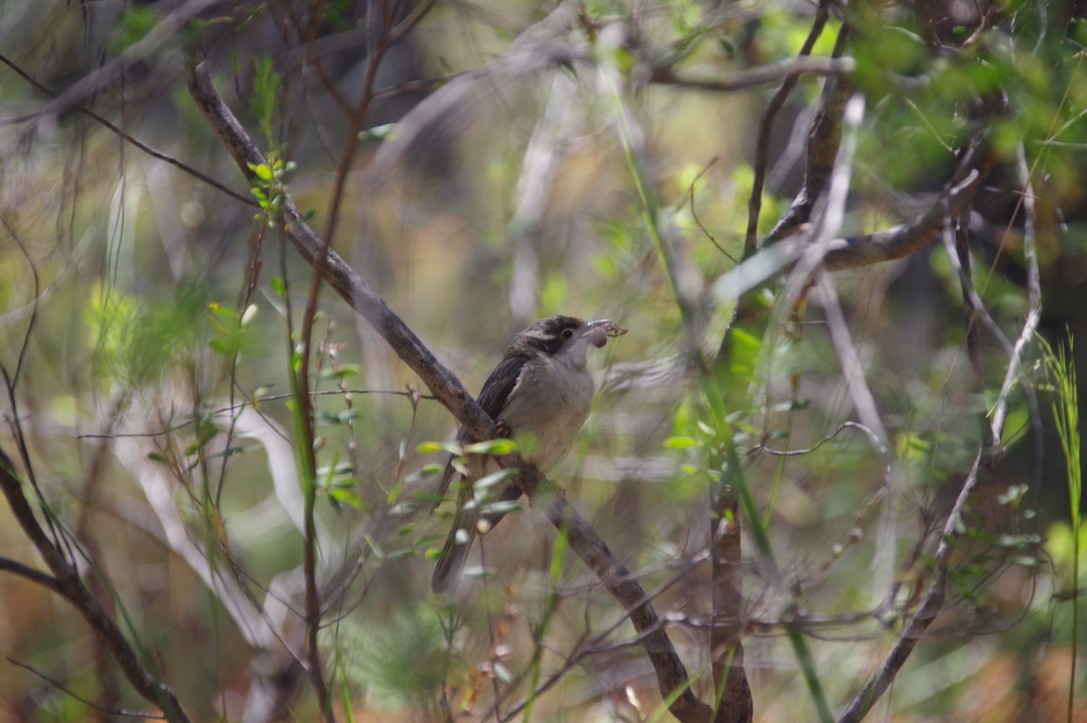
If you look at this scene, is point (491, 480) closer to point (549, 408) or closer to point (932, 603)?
point (932, 603)

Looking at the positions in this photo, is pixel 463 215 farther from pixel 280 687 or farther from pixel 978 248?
pixel 280 687

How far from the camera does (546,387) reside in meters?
4.68

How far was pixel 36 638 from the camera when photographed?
6.54 metres

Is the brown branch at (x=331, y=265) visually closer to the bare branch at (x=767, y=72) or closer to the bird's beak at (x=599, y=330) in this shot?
the bare branch at (x=767, y=72)

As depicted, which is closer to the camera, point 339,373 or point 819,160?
point 339,373

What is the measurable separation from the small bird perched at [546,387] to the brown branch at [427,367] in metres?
1.23

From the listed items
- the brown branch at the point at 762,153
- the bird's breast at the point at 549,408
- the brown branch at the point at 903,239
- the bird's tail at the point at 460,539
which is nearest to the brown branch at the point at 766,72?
the brown branch at the point at 762,153

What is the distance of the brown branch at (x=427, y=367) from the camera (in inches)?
111

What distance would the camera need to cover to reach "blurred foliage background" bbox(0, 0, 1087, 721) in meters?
2.65

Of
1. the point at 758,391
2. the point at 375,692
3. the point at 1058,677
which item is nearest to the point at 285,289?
the point at 375,692

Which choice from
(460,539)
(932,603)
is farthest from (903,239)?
(460,539)

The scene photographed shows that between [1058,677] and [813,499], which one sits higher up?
[813,499]

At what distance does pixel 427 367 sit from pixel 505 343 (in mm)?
3257

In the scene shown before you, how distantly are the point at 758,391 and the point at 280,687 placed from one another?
2401 mm
